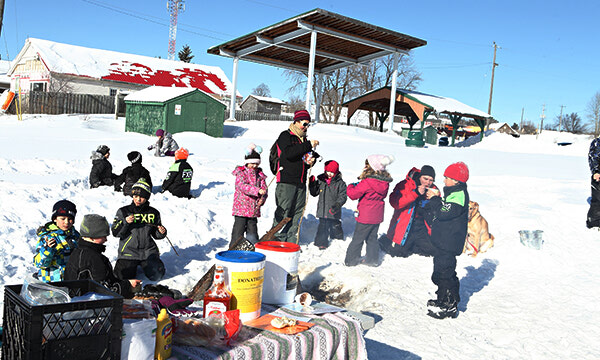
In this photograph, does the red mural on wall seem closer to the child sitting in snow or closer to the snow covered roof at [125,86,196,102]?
the snow covered roof at [125,86,196,102]

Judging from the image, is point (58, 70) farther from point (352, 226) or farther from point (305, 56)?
point (352, 226)

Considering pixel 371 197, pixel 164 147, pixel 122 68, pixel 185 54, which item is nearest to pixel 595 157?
pixel 371 197

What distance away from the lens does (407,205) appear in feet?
24.6

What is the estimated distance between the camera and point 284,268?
3250 millimetres

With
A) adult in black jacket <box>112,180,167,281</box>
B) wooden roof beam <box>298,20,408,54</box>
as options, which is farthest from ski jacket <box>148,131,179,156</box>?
wooden roof beam <box>298,20,408,54</box>

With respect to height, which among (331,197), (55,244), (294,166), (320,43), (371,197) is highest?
(320,43)

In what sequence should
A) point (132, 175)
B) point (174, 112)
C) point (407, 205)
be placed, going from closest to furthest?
point (407, 205), point (132, 175), point (174, 112)

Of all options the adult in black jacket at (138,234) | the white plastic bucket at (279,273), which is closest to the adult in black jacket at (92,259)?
the white plastic bucket at (279,273)

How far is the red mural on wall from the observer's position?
112 ft

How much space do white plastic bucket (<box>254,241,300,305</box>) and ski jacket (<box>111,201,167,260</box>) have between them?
249 cm

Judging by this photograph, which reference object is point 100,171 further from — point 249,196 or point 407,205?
point 407,205

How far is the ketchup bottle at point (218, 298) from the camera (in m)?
2.80

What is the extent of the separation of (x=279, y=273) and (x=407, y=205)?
4.59 meters

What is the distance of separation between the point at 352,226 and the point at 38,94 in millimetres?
24714
